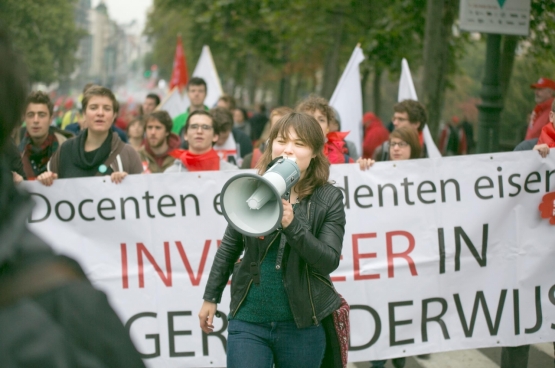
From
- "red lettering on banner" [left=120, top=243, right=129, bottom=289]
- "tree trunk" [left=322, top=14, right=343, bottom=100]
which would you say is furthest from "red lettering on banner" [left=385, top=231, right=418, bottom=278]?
"tree trunk" [left=322, top=14, right=343, bottom=100]

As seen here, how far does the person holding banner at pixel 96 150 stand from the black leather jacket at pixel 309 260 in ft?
7.40

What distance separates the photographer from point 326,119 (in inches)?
200

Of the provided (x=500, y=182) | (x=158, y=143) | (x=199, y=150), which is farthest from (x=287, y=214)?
(x=158, y=143)

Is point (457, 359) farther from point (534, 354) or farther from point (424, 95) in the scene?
point (424, 95)

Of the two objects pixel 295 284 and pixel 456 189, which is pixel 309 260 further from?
pixel 456 189

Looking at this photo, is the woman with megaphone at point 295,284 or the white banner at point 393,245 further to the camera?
the white banner at point 393,245

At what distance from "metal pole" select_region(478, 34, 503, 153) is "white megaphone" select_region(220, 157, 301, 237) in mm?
5467

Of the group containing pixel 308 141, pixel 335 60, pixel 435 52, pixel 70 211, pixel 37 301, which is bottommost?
pixel 70 211

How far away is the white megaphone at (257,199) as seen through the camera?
289cm

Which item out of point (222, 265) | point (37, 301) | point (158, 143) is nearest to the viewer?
point (37, 301)

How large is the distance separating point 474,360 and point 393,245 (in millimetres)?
1507

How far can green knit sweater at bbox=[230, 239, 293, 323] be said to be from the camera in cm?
322

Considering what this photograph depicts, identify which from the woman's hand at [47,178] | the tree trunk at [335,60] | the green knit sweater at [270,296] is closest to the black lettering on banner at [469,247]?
the green knit sweater at [270,296]

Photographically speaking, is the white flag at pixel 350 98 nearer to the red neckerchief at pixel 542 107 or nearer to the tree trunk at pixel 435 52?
the red neckerchief at pixel 542 107
